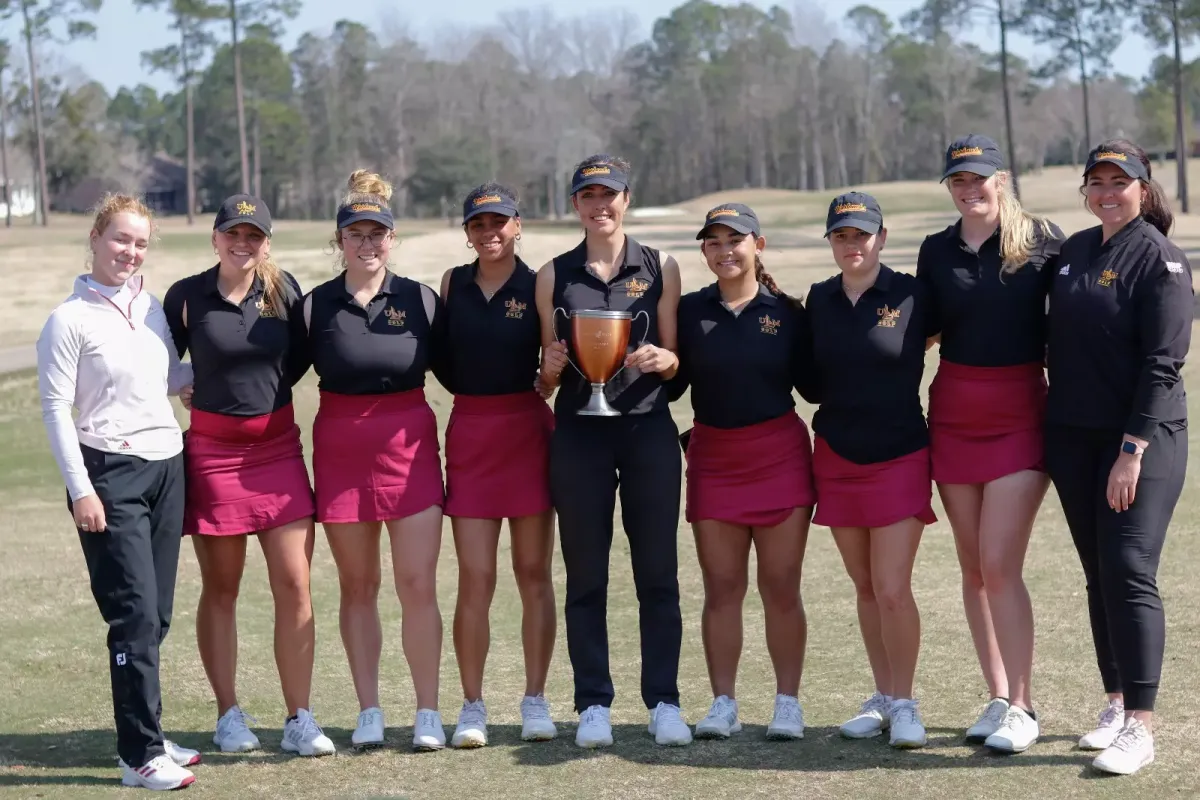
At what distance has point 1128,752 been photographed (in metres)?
4.80

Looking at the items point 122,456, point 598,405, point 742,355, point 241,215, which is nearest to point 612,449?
point 598,405

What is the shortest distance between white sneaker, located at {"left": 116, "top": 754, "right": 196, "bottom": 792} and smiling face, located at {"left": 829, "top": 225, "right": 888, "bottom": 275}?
9.04 feet

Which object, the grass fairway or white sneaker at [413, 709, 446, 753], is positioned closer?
the grass fairway

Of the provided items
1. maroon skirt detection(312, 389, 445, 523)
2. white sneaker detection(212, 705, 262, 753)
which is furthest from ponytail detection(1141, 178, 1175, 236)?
white sneaker detection(212, 705, 262, 753)

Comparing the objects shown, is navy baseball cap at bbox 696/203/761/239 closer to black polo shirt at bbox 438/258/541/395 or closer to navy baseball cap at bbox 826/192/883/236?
navy baseball cap at bbox 826/192/883/236

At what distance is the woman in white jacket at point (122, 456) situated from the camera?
4.88 metres

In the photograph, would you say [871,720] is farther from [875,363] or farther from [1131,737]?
[875,363]

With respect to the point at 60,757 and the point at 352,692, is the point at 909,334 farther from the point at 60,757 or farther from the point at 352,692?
the point at 60,757

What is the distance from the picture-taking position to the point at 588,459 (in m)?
5.30

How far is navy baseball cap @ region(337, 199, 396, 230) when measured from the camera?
5281mm

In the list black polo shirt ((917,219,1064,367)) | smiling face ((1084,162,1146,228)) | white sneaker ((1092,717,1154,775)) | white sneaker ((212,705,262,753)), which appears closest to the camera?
white sneaker ((1092,717,1154,775))

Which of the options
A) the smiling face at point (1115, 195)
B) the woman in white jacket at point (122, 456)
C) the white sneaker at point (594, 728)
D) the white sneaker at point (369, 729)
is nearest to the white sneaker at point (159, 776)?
the woman in white jacket at point (122, 456)

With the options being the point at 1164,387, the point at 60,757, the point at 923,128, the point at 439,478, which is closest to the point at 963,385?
the point at 1164,387

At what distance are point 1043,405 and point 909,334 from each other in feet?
1.67
